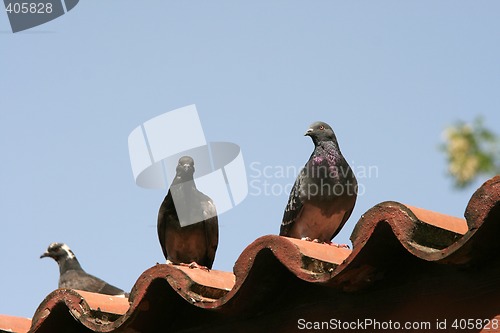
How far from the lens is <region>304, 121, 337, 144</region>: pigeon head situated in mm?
6301

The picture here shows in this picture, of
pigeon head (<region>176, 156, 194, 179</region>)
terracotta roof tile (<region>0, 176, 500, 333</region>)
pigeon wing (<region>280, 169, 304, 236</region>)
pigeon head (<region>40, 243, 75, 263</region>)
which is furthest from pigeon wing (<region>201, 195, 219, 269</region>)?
pigeon head (<region>40, 243, 75, 263</region>)

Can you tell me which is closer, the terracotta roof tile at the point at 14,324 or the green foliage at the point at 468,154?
the terracotta roof tile at the point at 14,324

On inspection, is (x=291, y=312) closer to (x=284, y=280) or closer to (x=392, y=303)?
(x=284, y=280)

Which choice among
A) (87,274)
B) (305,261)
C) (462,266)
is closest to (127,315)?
(305,261)

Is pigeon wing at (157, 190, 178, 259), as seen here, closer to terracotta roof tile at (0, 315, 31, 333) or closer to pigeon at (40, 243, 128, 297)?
pigeon at (40, 243, 128, 297)

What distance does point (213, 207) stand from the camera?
5.93 meters

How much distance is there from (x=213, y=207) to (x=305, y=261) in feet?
8.69

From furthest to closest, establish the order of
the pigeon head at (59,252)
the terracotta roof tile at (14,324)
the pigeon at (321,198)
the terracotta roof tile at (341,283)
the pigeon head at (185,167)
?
the pigeon head at (59,252) < the pigeon head at (185,167) < the pigeon at (321,198) < the terracotta roof tile at (14,324) < the terracotta roof tile at (341,283)

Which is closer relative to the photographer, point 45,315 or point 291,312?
point 291,312

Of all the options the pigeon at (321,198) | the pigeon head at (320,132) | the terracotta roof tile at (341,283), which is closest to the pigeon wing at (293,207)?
the pigeon at (321,198)

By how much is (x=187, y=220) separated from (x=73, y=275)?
9.65ft

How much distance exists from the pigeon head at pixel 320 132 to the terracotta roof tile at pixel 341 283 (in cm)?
248

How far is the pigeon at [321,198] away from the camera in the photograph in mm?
5809

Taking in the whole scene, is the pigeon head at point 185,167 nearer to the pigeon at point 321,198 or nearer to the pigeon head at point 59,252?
the pigeon at point 321,198
